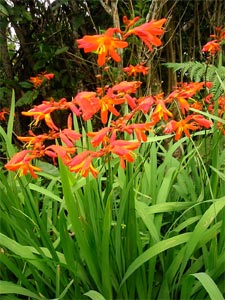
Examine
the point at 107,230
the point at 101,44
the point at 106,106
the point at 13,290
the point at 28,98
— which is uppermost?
the point at 101,44

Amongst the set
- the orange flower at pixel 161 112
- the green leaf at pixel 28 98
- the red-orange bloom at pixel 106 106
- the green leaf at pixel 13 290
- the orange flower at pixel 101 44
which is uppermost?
the orange flower at pixel 101 44

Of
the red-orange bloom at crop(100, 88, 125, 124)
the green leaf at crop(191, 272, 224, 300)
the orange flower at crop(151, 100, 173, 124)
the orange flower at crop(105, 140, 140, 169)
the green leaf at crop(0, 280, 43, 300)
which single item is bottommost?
the green leaf at crop(0, 280, 43, 300)

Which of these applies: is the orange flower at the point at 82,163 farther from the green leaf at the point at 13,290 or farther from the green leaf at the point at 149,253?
the green leaf at the point at 13,290

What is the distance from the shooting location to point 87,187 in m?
1.19

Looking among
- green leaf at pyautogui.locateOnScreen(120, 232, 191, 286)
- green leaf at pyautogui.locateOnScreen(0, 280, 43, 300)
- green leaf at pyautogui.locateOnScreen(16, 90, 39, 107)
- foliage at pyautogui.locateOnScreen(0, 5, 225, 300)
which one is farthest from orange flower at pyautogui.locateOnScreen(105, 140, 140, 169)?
green leaf at pyautogui.locateOnScreen(16, 90, 39, 107)

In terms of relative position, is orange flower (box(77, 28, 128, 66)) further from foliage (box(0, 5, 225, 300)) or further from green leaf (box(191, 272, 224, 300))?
green leaf (box(191, 272, 224, 300))

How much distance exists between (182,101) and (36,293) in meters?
0.73

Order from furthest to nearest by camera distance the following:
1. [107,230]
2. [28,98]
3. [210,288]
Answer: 1. [28,98]
2. [107,230]
3. [210,288]

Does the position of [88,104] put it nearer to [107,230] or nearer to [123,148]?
[123,148]

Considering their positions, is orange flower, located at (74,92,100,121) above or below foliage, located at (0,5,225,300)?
above

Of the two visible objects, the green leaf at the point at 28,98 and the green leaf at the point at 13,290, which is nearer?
the green leaf at the point at 13,290

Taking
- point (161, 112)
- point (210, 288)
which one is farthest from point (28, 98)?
point (210, 288)

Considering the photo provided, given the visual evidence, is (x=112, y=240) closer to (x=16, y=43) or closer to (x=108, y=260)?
(x=108, y=260)

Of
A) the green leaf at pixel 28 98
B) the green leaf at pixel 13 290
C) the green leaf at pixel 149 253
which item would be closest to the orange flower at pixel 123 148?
the green leaf at pixel 149 253
